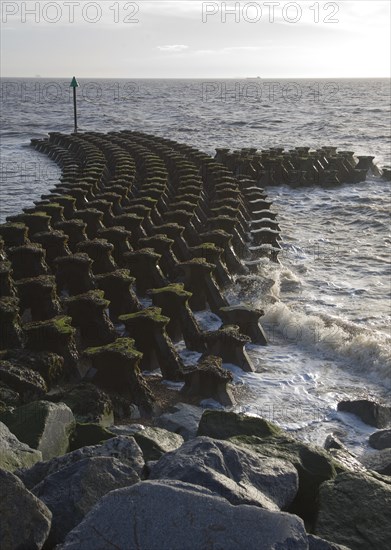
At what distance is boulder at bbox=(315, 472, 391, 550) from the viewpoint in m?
3.95

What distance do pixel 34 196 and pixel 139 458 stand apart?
17727 mm

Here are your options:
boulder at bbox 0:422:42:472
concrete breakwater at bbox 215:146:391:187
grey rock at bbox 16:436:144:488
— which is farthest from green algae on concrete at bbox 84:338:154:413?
concrete breakwater at bbox 215:146:391:187

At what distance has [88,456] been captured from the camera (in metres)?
4.23

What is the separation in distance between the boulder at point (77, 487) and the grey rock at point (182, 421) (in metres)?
2.03

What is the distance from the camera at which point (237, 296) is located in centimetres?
1133

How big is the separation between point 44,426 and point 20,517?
157cm

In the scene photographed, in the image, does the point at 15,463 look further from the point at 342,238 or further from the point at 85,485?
the point at 342,238

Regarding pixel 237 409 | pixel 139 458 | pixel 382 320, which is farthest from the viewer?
pixel 382 320

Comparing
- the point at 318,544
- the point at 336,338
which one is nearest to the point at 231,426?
the point at 318,544

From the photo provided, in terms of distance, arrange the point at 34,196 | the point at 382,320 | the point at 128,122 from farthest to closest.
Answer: the point at 128,122 < the point at 34,196 < the point at 382,320

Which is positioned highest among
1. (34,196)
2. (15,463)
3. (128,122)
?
(128,122)

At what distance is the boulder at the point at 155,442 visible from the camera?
479 cm

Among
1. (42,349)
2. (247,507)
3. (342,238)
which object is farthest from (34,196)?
(247,507)

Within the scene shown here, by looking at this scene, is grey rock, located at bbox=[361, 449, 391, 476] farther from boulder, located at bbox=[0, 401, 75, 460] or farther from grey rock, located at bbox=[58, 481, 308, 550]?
grey rock, located at bbox=[58, 481, 308, 550]
